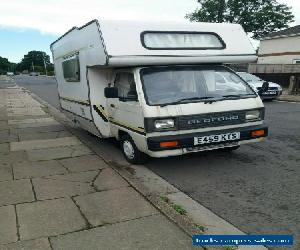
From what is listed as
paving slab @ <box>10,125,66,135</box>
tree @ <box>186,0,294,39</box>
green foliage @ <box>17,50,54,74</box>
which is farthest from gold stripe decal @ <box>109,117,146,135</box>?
green foliage @ <box>17,50,54,74</box>

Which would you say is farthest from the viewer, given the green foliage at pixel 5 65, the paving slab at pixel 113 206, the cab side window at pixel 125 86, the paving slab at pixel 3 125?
the green foliage at pixel 5 65

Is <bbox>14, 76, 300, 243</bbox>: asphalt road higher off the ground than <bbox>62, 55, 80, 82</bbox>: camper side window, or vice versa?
<bbox>62, 55, 80, 82</bbox>: camper side window

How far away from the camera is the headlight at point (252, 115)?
20.1 feet

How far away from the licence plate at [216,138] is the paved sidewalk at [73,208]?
1.34 meters

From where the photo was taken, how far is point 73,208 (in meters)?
4.46

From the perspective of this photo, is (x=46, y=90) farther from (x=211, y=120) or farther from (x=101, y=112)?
(x=211, y=120)

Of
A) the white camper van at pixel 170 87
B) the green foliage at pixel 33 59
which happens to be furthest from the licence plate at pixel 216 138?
the green foliage at pixel 33 59

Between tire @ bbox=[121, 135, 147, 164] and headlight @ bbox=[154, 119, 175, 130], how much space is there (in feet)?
2.88

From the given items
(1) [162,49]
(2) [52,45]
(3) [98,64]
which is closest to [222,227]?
(1) [162,49]

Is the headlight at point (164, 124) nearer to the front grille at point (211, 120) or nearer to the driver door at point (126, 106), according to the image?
the front grille at point (211, 120)

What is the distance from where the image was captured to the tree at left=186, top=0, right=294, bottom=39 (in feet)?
176

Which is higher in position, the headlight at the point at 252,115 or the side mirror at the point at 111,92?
the side mirror at the point at 111,92

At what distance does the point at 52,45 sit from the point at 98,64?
15.7 feet

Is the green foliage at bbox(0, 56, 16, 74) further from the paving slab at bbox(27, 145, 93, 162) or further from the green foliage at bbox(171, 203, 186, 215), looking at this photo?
the green foliage at bbox(171, 203, 186, 215)
